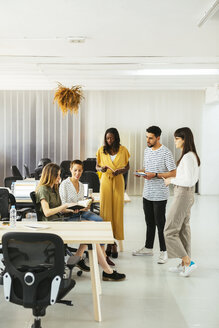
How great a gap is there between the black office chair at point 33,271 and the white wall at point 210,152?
9.91 meters

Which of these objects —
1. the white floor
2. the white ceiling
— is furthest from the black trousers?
the white ceiling

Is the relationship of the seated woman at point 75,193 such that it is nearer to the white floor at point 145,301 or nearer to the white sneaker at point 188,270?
the white floor at point 145,301

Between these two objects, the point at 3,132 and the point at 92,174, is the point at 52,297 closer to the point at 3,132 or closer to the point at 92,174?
the point at 92,174

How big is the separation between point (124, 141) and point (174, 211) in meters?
7.72

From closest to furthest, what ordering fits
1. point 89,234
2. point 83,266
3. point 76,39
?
1. point 89,234
2. point 83,266
3. point 76,39

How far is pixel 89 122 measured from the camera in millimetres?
12758

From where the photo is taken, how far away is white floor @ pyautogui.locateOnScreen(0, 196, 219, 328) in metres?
3.89

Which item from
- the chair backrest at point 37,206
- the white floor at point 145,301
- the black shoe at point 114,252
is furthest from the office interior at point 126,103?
the chair backrest at point 37,206

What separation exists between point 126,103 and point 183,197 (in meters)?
7.94

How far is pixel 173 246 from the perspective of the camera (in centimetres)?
509

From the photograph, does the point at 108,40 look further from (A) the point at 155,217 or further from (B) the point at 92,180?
(A) the point at 155,217

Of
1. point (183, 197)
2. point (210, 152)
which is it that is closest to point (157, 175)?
point (183, 197)

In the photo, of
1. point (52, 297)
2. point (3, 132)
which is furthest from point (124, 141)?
point (52, 297)

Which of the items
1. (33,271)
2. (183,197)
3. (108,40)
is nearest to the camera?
(33,271)
